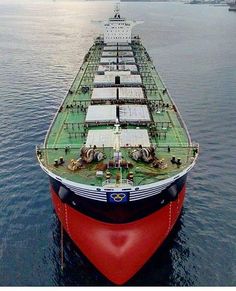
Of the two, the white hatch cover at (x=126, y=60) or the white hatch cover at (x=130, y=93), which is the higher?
the white hatch cover at (x=126, y=60)

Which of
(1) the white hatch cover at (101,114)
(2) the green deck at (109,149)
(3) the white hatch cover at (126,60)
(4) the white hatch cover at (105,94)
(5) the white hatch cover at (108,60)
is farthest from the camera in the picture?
(3) the white hatch cover at (126,60)

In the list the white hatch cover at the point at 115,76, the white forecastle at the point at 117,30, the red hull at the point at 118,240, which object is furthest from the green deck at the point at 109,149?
the white forecastle at the point at 117,30

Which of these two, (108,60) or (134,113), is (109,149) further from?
(108,60)

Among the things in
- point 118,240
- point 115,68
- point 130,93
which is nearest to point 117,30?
point 115,68

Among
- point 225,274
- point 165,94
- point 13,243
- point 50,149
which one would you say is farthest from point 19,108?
point 225,274

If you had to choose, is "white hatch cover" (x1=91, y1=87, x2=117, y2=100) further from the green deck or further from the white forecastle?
the white forecastle

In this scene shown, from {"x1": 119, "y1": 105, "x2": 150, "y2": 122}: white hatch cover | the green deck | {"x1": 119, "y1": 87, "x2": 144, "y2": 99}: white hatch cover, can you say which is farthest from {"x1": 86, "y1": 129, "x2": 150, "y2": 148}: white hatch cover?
{"x1": 119, "y1": 87, "x2": 144, "y2": 99}: white hatch cover

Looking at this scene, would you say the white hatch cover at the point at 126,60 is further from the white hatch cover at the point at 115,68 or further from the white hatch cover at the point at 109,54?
the white hatch cover at the point at 109,54
